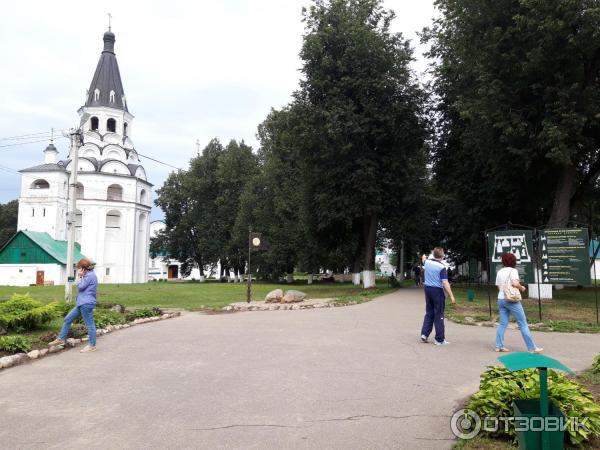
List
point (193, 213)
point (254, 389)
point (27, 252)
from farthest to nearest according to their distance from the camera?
point (193, 213), point (27, 252), point (254, 389)

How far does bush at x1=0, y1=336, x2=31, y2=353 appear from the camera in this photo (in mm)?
8672

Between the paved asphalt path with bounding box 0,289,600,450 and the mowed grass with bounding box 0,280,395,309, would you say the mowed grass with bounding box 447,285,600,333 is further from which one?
the mowed grass with bounding box 0,280,395,309

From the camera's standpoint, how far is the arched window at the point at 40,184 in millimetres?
64625

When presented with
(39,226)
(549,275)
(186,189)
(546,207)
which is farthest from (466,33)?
(39,226)

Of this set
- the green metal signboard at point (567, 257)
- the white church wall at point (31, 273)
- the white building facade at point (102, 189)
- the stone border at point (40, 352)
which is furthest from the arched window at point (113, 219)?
the green metal signboard at point (567, 257)

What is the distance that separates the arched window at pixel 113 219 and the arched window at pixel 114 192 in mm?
1931

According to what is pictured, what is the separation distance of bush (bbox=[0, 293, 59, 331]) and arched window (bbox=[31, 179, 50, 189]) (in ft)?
197

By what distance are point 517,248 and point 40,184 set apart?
2600 inches

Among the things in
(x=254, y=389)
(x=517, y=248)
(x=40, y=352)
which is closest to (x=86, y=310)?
(x=40, y=352)

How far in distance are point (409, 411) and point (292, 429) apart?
1.42 metres

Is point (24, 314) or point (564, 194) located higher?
point (564, 194)

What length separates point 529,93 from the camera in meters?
20.5

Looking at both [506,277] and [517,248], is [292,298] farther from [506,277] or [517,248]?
[506,277]

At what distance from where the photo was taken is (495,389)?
471 cm
